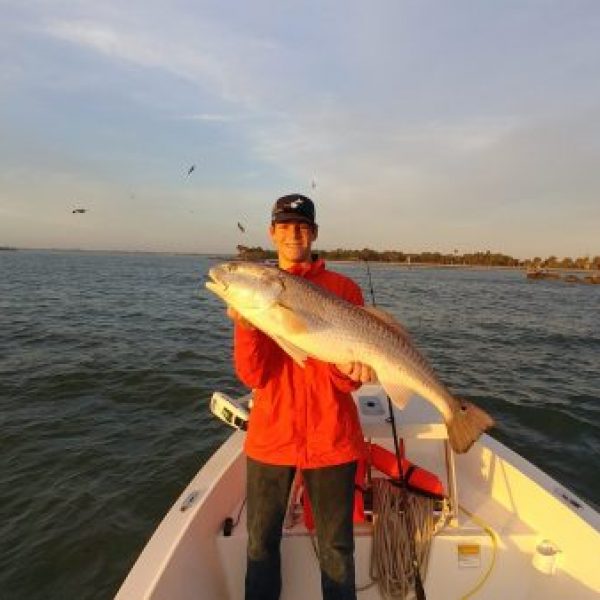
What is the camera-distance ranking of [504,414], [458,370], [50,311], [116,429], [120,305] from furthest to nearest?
[120,305] → [50,311] → [458,370] → [504,414] → [116,429]

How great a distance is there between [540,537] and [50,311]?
953 inches

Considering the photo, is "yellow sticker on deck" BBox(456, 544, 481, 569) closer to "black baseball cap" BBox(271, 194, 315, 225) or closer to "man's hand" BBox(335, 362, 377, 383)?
"man's hand" BBox(335, 362, 377, 383)

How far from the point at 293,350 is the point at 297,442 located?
0.69m

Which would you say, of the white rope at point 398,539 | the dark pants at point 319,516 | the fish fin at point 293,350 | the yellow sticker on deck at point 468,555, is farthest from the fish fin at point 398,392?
the yellow sticker on deck at point 468,555

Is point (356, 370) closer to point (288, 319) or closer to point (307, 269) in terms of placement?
point (288, 319)

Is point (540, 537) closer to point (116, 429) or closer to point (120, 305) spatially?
point (116, 429)

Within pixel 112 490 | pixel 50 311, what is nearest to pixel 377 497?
pixel 112 490

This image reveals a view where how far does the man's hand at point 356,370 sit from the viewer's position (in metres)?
3.76

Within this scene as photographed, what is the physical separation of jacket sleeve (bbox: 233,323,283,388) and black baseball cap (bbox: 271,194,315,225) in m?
0.88

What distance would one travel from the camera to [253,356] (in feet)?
12.1

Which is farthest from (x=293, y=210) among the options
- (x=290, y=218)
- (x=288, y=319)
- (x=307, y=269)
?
(x=288, y=319)

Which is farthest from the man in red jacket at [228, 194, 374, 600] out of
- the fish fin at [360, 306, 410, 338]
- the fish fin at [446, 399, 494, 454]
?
the fish fin at [446, 399, 494, 454]

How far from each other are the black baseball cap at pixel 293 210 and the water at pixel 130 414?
15.4 feet

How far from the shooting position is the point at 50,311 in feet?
80.4
